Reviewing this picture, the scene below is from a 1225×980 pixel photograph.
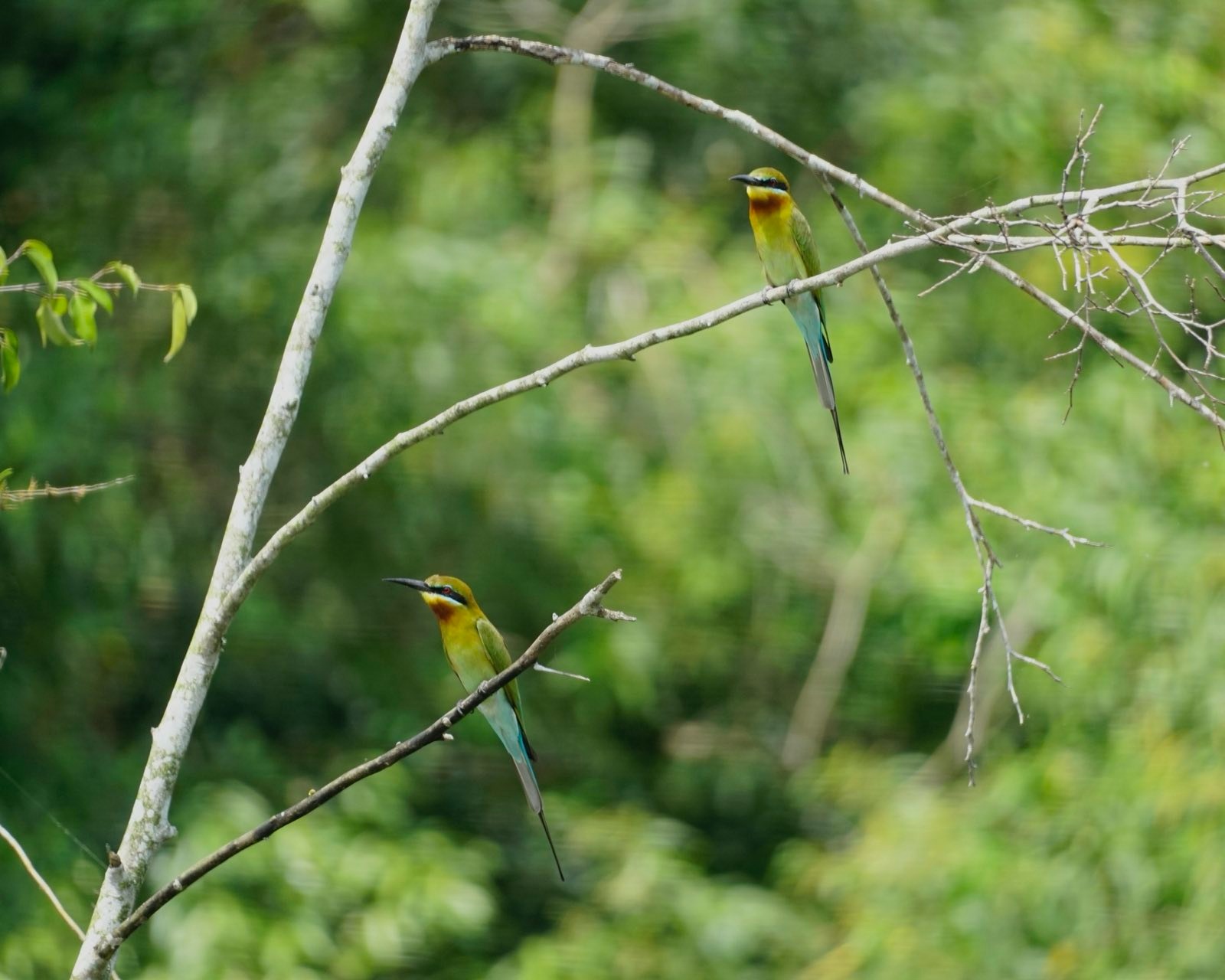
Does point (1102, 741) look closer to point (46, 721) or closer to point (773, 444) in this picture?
point (773, 444)

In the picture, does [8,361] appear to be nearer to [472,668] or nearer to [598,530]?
[472,668]

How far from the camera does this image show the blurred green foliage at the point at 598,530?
131 inches

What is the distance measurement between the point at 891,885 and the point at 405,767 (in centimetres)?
131

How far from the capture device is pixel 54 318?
5.58ft

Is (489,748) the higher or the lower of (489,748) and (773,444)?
the lower

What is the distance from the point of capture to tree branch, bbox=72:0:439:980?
1.37 meters

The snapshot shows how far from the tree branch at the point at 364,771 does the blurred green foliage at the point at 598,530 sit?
195cm

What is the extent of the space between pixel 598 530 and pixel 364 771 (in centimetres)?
277

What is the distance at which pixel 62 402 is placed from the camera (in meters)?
3.63

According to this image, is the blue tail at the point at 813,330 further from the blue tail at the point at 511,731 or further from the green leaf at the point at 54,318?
the green leaf at the point at 54,318

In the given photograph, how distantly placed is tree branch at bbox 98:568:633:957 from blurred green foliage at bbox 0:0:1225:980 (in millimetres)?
1950

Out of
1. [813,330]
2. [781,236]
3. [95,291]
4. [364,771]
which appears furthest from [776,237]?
[364,771]

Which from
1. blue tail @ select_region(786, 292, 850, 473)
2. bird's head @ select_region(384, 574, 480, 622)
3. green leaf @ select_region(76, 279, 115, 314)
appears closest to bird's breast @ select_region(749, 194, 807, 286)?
blue tail @ select_region(786, 292, 850, 473)

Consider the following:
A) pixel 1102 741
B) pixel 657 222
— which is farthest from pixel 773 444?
pixel 1102 741
